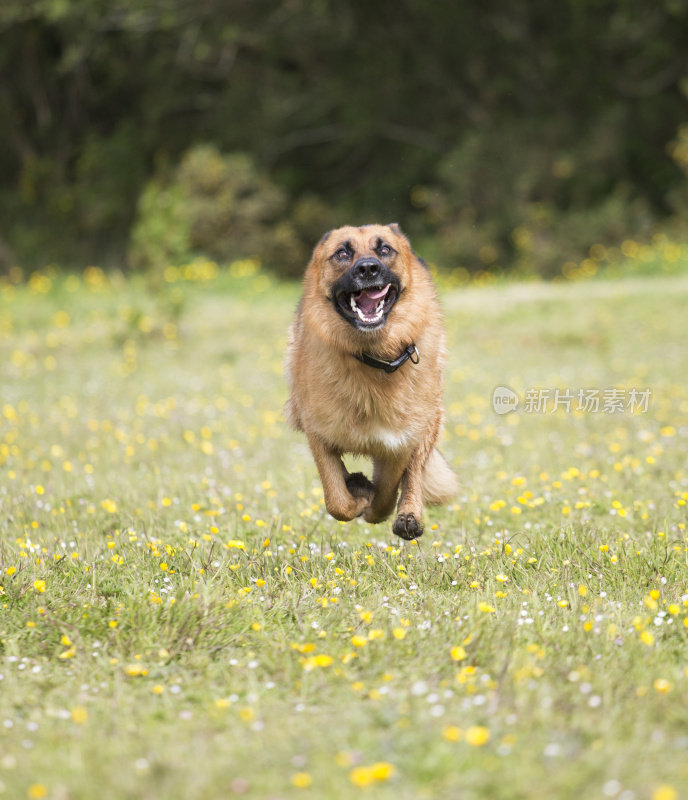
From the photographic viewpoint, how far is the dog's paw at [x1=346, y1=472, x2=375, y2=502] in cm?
425

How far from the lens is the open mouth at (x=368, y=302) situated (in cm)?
380

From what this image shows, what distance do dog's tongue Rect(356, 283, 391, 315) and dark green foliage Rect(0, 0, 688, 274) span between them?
15751mm

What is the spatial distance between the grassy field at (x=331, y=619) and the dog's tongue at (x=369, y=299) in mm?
1131

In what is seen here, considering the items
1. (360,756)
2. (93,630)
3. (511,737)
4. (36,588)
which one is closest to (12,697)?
(93,630)

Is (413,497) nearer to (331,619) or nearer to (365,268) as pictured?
(331,619)

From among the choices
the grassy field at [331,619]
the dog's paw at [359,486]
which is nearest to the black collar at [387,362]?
the dog's paw at [359,486]

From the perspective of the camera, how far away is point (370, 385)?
398 cm

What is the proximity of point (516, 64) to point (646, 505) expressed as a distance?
18.8m

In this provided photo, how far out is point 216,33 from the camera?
20.7 meters

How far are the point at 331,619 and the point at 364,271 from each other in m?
1.40

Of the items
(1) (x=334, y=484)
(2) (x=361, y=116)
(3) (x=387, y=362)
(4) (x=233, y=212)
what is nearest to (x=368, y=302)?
(3) (x=387, y=362)

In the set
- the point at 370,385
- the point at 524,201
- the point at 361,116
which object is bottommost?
the point at 370,385

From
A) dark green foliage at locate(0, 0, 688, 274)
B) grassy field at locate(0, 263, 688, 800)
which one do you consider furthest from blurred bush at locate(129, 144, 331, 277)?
grassy field at locate(0, 263, 688, 800)

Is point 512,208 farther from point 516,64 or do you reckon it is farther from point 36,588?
point 36,588
